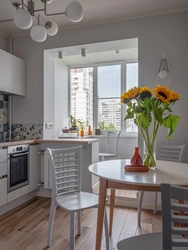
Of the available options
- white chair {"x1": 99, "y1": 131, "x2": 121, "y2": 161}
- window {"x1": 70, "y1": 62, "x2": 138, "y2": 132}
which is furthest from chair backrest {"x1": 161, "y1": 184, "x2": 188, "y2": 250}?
window {"x1": 70, "y1": 62, "x2": 138, "y2": 132}

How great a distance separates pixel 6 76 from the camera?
9.76ft

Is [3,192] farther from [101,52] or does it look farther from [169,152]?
[101,52]

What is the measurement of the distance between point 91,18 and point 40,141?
75.3 inches

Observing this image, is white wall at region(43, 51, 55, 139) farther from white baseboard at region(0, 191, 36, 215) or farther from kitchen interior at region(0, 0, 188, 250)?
white baseboard at region(0, 191, 36, 215)

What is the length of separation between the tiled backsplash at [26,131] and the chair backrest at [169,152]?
5.96 feet

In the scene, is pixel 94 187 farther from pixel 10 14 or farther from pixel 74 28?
pixel 10 14

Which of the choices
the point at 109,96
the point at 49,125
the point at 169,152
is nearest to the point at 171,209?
the point at 169,152

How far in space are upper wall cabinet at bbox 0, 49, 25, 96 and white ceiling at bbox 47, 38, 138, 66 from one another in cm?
57

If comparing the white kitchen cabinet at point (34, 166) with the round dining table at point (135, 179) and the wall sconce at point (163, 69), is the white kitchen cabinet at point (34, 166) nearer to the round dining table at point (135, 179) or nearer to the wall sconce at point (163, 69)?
the round dining table at point (135, 179)

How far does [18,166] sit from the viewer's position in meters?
2.78

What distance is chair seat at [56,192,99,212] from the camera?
5.36 feet

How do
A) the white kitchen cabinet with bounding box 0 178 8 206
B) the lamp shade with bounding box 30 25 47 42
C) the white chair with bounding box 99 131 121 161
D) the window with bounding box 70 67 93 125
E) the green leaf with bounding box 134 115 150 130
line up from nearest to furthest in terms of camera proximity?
the green leaf with bounding box 134 115 150 130
the lamp shade with bounding box 30 25 47 42
the white kitchen cabinet with bounding box 0 178 8 206
the white chair with bounding box 99 131 121 161
the window with bounding box 70 67 93 125

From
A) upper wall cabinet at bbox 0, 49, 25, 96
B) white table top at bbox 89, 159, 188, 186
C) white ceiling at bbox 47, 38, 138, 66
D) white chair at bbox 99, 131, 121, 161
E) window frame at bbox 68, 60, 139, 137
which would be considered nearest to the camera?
white table top at bbox 89, 159, 188, 186

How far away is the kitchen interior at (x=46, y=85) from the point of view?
2.69 metres
